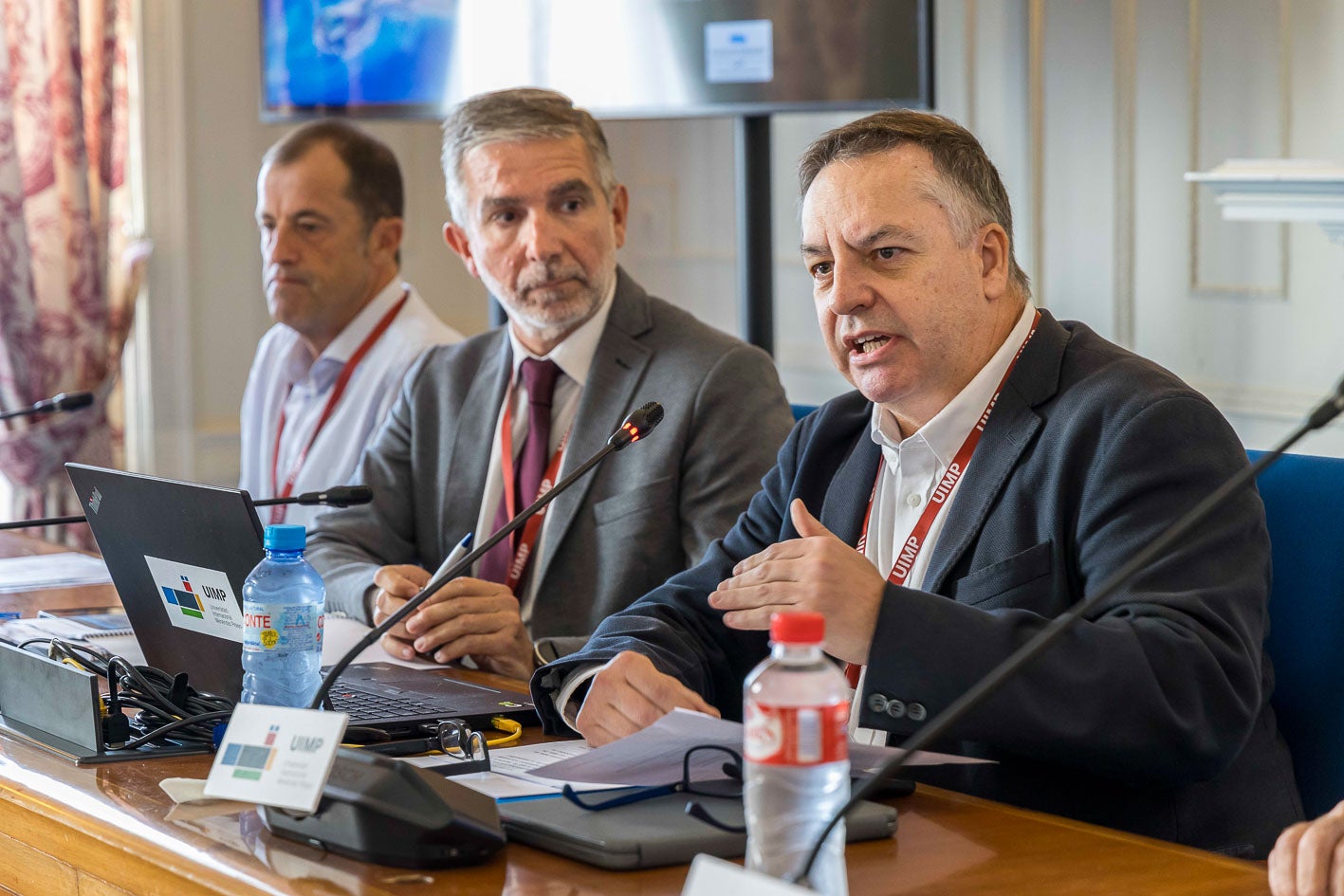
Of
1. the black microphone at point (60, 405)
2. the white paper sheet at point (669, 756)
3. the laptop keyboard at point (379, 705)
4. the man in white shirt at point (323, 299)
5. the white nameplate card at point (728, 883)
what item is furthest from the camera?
the man in white shirt at point (323, 299)

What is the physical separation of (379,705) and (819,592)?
589 mm

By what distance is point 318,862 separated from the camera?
1189 mm

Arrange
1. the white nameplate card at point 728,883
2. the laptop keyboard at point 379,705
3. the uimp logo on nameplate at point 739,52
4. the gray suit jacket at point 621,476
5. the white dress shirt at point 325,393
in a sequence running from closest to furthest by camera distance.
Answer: the white nameplate card at point 728,883, the laptop keyboard at point 379,705, the gray suit jacket at point 621,476, the white dress shirt at point 325,393, the uimp logo on nameplate at point 739,52

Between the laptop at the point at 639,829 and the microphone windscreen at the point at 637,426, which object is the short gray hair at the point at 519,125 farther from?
the laptop at the point at 639,829

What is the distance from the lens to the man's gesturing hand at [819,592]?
1368 mm

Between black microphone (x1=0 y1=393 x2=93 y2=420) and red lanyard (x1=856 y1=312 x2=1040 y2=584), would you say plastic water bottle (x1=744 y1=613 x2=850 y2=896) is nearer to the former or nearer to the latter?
red lanyard (x1=856 y1=312 x2=1040 y2=584)

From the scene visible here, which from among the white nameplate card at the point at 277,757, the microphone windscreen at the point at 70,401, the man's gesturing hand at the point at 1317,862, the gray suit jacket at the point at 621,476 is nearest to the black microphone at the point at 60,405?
the microphone windscreen at the point at 70,401

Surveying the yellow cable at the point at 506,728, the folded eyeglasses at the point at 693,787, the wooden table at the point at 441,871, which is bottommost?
the yellow cable at the point at 506,728

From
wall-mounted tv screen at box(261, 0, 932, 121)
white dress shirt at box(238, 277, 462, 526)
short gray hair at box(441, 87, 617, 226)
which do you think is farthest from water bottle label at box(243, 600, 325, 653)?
wall-mounted tv screen at box(261, 0, 932, 121)

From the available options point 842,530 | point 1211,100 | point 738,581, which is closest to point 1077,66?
point 1211,100

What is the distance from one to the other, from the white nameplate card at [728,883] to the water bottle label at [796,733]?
0.30 ft

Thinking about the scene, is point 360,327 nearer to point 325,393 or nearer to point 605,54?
point 325,393

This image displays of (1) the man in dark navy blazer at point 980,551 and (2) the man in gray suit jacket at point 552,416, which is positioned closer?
(1) the man in dark navy blazer at point 980,551

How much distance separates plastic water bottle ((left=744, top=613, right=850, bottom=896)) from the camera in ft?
3.30
